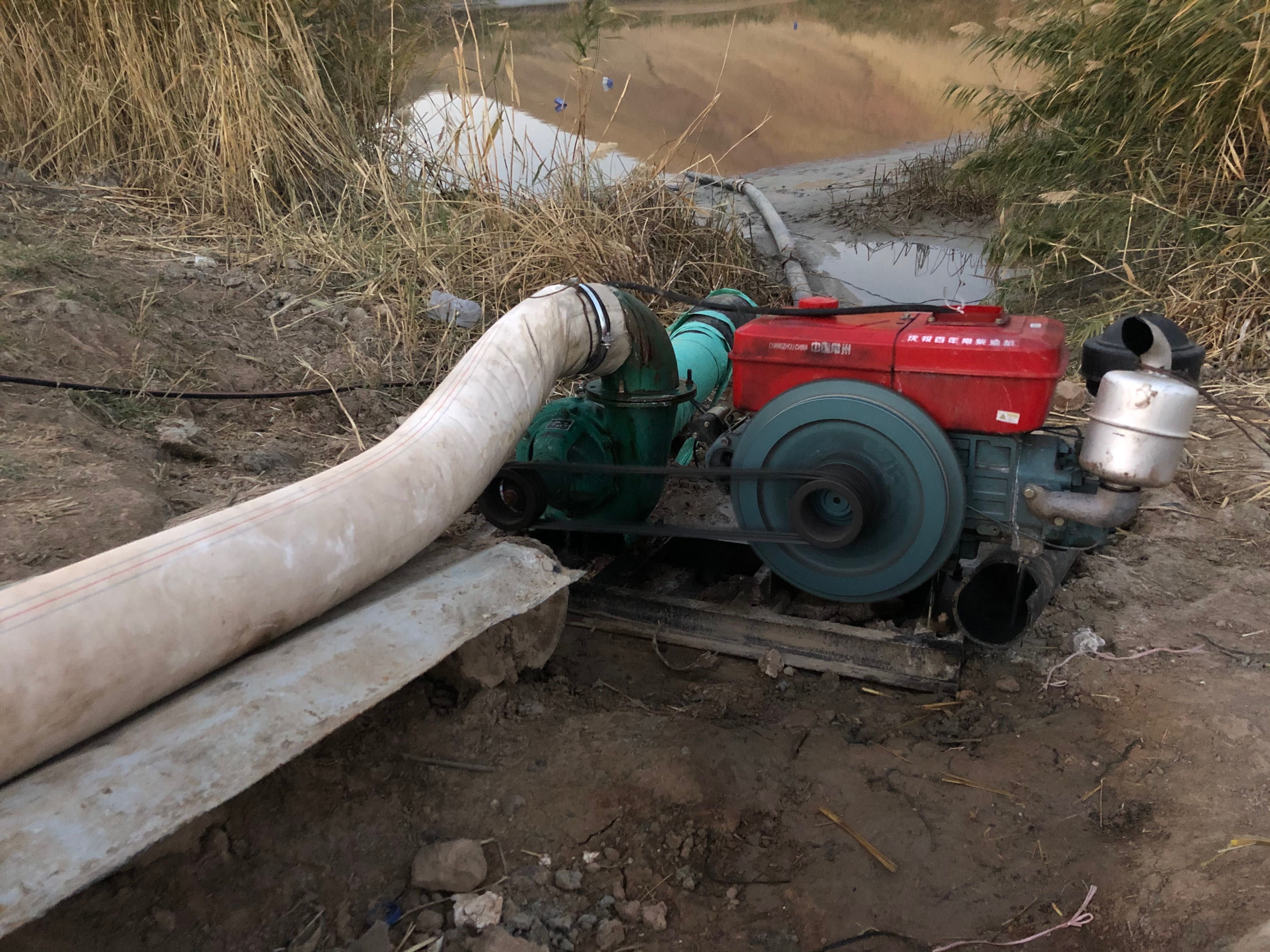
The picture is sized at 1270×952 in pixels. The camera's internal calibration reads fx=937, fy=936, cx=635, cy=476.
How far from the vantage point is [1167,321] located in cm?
242

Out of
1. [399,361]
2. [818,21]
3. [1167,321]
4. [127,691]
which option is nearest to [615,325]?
[1167,321]

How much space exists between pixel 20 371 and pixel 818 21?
1779cm

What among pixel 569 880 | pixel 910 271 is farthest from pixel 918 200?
Result: pixel 569 880

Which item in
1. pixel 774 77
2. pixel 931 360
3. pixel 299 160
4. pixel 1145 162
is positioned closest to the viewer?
pixel 931 360

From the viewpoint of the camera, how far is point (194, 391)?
377cm

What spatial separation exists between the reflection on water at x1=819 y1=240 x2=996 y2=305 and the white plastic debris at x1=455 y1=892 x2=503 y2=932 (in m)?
5.45

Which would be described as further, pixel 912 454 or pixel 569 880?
pixel 912 454

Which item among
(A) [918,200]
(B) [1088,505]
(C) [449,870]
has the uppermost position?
(A) [918,200]

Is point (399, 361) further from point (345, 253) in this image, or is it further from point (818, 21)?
point (818, 21)

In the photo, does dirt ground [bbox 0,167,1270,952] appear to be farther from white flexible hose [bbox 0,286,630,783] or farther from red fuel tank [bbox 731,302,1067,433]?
red fuel tank [bbox 731,302,1067,433]

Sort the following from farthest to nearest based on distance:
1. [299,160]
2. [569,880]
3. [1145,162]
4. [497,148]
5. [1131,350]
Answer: [497,148] → [299,160] → [1145,162] → [1131,350] → [569,880]

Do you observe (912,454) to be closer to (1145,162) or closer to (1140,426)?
(1140,426)

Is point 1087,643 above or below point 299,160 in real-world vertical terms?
below

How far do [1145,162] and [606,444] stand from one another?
3.84 meters
